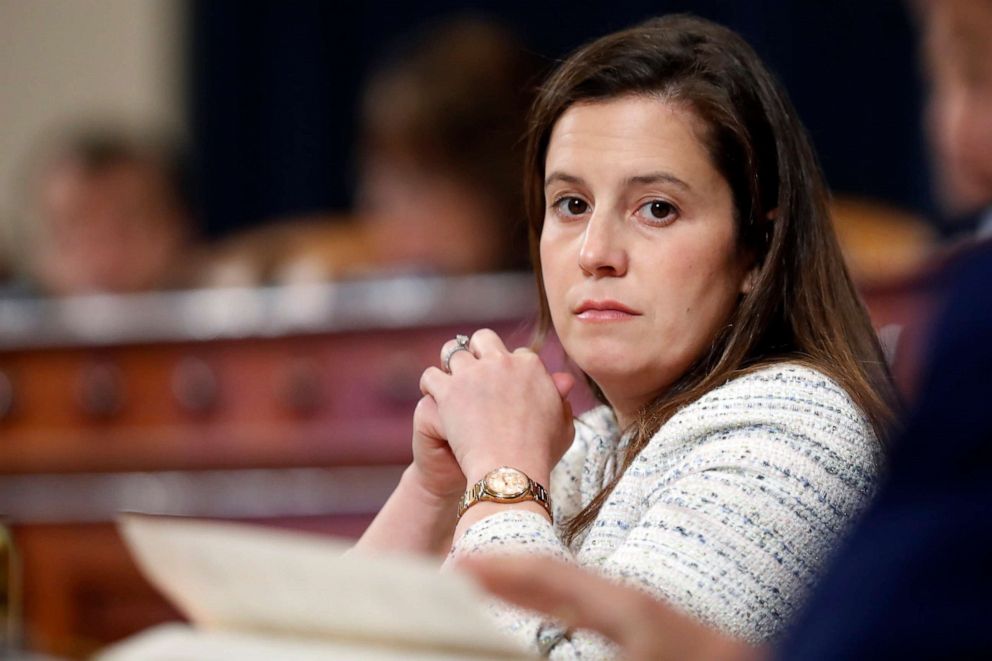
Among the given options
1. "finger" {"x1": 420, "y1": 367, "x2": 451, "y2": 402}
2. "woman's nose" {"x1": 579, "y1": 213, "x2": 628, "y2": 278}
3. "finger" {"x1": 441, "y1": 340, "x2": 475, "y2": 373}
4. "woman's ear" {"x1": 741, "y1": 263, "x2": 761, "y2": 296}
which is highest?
"woman's nose" {"x1": 579, "y1": 213, "x2": 628, "y2": 278}

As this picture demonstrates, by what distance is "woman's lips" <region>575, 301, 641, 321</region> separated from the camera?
1290mm

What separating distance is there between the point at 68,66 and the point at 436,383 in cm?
534

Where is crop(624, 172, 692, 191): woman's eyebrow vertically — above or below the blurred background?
above

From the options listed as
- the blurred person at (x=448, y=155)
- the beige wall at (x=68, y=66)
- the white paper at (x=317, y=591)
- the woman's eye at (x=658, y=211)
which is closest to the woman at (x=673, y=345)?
the woman's eye at (x=658, y=211)

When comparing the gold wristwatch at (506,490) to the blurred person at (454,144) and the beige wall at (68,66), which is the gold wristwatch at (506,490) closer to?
the blurred person at (454,144)

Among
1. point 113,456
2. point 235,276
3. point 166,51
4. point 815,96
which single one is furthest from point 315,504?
point 166,51

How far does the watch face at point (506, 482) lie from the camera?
3.75 ft

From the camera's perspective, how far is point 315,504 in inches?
123

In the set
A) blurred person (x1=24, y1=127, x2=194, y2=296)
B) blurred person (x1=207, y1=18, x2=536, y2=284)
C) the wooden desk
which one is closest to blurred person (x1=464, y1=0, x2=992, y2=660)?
the wooden desk

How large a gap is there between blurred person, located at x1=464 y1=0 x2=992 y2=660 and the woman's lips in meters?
0.56

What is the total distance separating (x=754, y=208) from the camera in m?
1.33

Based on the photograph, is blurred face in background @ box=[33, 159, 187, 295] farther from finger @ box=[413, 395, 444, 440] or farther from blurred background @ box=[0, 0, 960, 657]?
finger @ box=[413, 395, 444, 440]

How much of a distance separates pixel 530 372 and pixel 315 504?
192 cm

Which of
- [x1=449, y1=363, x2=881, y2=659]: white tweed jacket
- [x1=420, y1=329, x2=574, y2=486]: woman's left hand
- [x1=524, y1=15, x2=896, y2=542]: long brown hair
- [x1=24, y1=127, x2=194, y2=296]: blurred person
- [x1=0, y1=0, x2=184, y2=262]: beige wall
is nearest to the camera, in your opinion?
[x1=449, y1=363, x2=881, y2=659]: white tweed jacket
